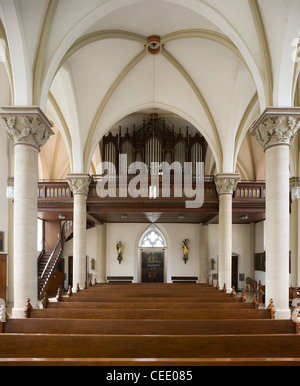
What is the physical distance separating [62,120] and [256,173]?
472 inches

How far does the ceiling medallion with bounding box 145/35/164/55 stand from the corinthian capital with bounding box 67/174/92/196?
515 cm

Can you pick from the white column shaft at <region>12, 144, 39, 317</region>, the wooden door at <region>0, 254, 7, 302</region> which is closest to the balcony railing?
the wooden door at <region>0, 254, 7, 302</region>

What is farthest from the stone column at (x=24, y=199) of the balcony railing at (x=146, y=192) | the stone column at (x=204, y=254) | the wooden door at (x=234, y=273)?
the wooden door at (x=234, y=273)

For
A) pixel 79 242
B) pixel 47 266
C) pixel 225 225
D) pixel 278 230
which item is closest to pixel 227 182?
pixel 225 225

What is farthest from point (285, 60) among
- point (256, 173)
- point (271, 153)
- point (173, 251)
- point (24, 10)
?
point (173, 251)

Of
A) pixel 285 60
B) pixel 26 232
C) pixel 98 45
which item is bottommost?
pixel 26 232

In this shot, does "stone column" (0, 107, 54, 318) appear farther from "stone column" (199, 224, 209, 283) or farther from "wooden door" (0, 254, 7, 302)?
"stone column" (199, 224, 209, 283)

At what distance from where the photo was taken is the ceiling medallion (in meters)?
11.6

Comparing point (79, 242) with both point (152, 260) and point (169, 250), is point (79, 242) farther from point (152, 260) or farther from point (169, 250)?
point (169, 250)

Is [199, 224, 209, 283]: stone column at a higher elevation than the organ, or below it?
below

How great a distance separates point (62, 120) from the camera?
13945 millimetres

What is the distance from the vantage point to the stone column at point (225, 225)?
14.0 m

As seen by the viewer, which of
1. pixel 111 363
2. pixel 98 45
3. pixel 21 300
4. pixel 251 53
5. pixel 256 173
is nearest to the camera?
pixel 111 363

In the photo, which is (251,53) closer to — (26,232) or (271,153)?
(271,153)
